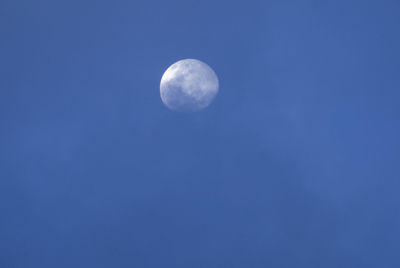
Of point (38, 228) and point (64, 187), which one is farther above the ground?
point (64, 187)

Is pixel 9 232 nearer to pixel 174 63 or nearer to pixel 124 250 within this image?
pixel 124 250

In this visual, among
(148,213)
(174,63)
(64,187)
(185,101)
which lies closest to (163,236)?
(148,213)

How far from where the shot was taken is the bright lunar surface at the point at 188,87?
19.7 ft

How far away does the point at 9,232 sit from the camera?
588cm

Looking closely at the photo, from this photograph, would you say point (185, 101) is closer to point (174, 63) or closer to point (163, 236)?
point (174, 63)

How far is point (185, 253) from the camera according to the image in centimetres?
590

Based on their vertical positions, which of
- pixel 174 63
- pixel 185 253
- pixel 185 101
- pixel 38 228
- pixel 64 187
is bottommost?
pixel 185 253

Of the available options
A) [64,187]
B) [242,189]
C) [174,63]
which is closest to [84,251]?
[64,187]

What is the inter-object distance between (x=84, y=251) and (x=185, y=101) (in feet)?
8.43

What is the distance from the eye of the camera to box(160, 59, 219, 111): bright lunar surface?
6.00 m

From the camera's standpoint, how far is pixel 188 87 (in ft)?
19.7

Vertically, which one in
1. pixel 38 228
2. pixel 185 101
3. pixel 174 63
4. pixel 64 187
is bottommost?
pixel 38 228

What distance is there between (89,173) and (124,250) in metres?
1.21

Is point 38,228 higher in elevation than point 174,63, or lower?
lower
